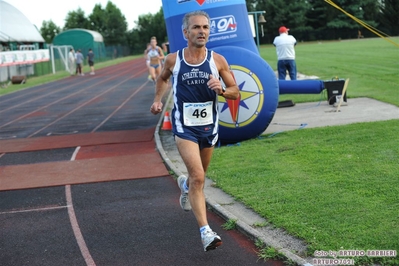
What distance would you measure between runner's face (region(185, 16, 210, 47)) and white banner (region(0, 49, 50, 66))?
30.3m

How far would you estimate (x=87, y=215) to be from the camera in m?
7.57

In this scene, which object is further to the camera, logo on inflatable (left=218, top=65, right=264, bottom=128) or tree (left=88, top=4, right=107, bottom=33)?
tree (left=88, top=4, right=107, bottom=33)

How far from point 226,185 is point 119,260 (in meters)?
2.66

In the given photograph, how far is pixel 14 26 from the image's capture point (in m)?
49.0

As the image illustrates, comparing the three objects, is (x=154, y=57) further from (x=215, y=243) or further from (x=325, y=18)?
(x=325, y=18)

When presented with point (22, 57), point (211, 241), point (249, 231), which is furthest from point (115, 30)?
point (211, 241)

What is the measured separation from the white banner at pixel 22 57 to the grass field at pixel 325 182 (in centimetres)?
2679

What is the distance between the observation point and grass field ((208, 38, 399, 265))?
5684 mm

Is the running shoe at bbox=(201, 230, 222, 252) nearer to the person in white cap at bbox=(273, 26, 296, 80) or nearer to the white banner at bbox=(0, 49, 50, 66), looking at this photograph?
the person in white cap at bbox=(273, 26, 296, 80)

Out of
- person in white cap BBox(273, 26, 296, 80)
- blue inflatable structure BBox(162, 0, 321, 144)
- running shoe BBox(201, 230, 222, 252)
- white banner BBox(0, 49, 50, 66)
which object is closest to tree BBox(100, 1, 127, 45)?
white banner BBox(0, 49, 50, 66)

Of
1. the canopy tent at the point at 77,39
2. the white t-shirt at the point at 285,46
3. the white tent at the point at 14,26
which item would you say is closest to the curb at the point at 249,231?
the white t-shirt at the point at 285,46

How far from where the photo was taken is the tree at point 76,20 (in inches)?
4769

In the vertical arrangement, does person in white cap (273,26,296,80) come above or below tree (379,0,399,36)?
below

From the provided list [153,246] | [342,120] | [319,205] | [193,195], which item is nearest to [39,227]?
[153,246]
